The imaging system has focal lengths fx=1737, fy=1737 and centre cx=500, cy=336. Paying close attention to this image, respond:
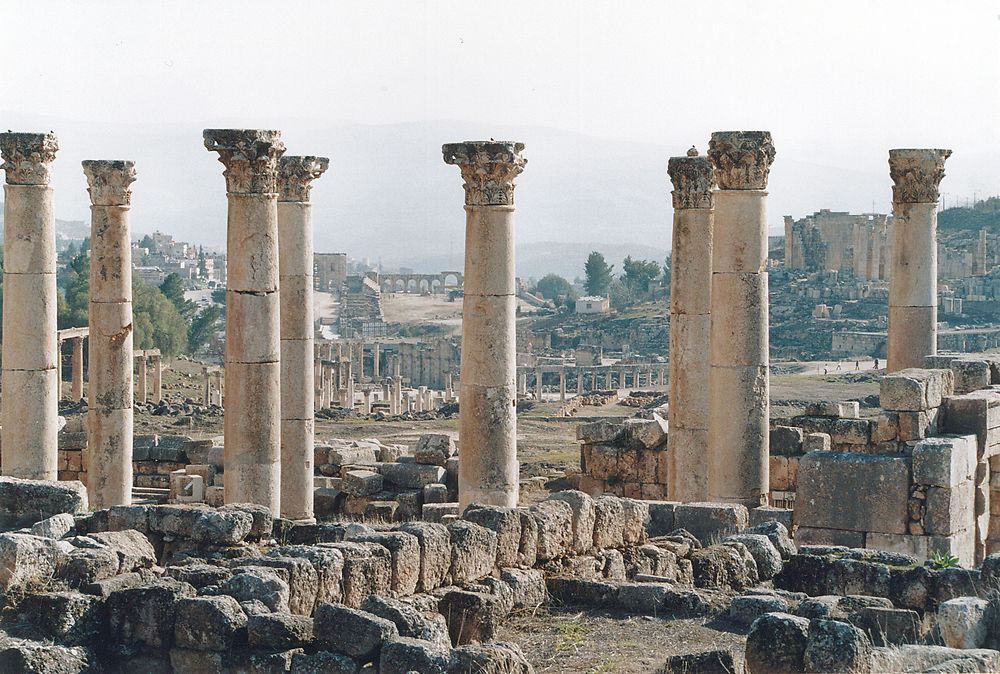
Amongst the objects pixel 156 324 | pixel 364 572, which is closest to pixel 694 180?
pixel 364 572

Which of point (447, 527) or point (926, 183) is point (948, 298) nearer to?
point (926, 183)

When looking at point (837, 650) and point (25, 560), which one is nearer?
point (837, 650)

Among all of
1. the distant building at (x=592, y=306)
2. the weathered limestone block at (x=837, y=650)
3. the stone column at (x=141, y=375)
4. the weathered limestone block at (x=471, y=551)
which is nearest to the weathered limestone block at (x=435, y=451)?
the weathered limestone block at (x=471, y=551)

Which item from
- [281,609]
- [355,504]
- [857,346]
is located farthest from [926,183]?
[857,346]

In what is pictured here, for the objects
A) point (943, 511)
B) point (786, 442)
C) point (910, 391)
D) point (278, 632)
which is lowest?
point (278, 632)

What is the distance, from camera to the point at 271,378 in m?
22.6

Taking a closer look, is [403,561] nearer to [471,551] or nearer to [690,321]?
[471,551]

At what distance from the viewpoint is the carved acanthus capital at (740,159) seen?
22.0m

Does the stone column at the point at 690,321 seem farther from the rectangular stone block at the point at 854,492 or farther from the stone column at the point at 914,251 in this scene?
the rectangular stone block at the point at 854,492

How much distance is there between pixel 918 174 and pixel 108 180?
12.6 m

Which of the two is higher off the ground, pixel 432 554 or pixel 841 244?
pixel 841 244

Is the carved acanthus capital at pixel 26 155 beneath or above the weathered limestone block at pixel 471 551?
above

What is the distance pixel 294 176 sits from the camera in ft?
83.8

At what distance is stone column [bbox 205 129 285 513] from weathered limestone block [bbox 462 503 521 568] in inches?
221
